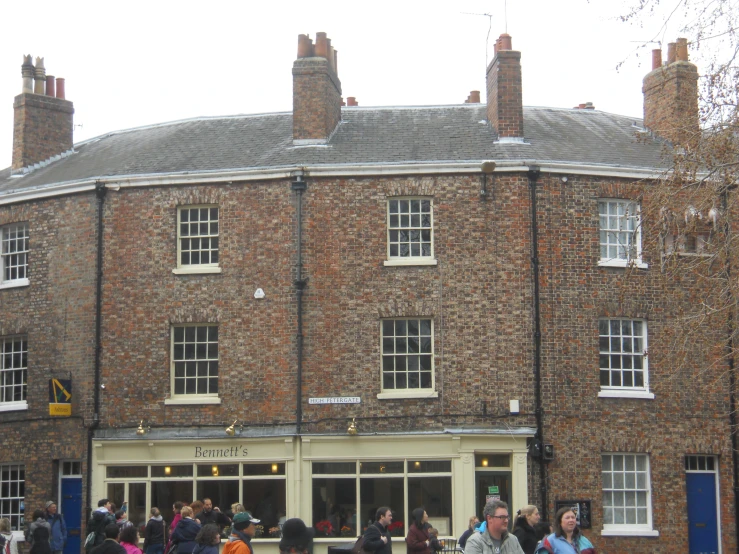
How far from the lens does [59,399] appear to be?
26406 millimetres

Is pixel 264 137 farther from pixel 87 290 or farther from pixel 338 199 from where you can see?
pixel 87 290

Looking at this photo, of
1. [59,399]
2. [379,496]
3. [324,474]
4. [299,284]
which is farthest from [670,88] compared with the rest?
[59,399]

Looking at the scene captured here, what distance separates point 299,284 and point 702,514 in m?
10.2

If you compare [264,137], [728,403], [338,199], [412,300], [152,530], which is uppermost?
[264,137]

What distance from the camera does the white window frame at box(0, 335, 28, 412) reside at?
2750cm

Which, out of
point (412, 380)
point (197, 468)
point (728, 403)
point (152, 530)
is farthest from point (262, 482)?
point (728, 403)

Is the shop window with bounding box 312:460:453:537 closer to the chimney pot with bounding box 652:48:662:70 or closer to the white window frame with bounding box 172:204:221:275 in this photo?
the white window frame with bounding box 172:204:221:275

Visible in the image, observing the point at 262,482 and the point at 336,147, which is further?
the point at 336,147

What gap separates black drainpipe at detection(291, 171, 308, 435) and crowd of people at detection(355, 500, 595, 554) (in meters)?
7.12

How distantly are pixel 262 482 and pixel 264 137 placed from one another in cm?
859

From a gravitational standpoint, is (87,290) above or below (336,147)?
below

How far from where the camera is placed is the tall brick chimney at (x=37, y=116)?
3027 cm

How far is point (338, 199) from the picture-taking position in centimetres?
2608

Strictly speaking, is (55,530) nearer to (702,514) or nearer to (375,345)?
(375,345)
